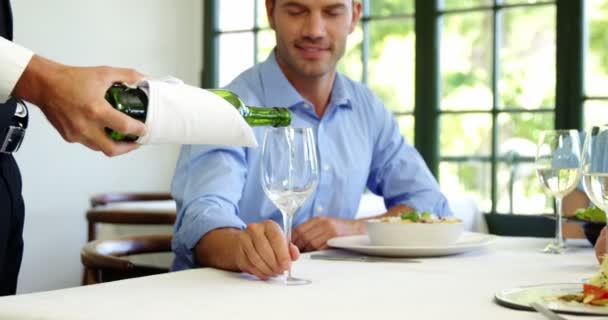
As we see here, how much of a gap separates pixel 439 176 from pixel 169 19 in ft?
5.92

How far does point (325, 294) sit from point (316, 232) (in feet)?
2.01

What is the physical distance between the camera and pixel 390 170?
2238 millimetres

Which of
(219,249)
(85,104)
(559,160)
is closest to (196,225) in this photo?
(219,249)

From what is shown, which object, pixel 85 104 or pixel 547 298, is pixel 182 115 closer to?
pixel 85 104

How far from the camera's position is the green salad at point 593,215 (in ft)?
5.65

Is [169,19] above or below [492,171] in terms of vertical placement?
above

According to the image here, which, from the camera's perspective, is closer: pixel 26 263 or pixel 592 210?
pixel 592 210

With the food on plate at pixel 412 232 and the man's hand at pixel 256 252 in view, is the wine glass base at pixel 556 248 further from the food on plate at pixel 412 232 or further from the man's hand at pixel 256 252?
the man's hand at pixel 256 252

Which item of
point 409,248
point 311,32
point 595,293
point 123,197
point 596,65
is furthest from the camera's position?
point 123,197

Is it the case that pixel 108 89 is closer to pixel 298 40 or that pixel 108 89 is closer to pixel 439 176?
pixel 298 40

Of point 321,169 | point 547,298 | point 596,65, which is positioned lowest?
point 547,298

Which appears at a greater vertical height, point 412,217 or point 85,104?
point 85,104

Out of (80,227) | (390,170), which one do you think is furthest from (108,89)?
(80,227)

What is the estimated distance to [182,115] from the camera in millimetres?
1044
